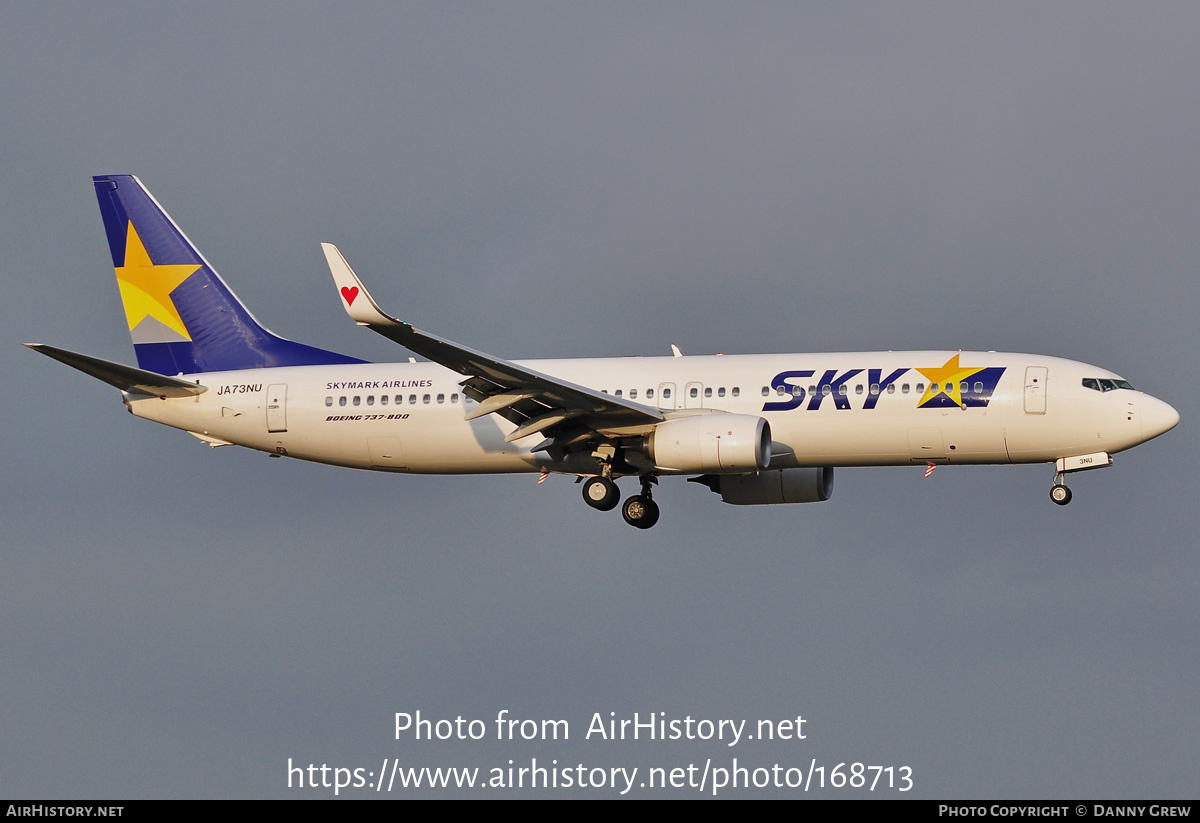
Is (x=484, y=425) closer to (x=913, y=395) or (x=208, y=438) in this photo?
(x=208, y=438)

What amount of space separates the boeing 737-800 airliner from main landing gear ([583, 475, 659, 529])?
5 centimetres

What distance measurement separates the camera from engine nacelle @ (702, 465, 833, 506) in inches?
1852

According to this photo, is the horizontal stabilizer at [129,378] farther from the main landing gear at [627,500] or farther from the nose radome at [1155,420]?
the nose radome at [1155,420]

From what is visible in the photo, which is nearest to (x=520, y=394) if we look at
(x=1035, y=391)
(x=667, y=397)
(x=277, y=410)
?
(x=667, y=397)

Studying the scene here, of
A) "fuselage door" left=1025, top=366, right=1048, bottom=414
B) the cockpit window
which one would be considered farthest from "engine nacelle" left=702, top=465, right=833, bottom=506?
the cockpit window

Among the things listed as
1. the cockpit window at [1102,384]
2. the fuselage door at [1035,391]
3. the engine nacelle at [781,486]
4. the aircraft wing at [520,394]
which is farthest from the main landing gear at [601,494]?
the cockpit window at [1102,384]

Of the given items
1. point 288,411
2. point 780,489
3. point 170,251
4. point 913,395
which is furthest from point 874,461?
point 170,251

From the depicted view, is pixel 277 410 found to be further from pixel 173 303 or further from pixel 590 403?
pixel 590 403

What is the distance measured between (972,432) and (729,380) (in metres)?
6.35

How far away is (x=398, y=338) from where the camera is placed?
38000 mm

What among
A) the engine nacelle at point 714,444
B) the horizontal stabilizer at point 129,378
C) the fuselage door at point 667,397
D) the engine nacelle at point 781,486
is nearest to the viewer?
the engine nacelle at point 714,444

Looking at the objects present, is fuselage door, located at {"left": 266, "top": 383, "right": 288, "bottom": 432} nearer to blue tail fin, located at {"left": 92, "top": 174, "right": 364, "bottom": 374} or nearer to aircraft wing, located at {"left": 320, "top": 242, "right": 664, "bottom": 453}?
blue tail fin, located at {"left": 92, "top": 174, "right": 364, "bottom": 374}

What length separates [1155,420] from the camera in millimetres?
41594

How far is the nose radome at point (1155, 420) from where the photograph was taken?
41.6 metres
